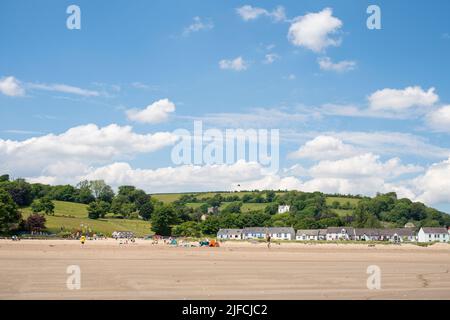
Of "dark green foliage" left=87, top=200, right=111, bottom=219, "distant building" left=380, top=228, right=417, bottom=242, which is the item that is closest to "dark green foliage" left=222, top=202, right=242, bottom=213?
"dark green foliage" left=87, top=200, right=111, bottom=219

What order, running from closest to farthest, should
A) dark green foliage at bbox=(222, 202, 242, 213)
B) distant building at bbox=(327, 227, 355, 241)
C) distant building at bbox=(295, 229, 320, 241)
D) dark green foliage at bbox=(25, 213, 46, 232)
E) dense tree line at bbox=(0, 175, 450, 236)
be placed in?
1. dark green foliage at bbox=(25, 213, 46, 232)
2. dense tree line at bbox=(0, 175, 450, 236)
3. distant building at bbox=(327, 227, 355, 241)
4. distant building at bbox=(295, 229, 320, 241)
5. dark green foliage at bbox=(222, 202, 242, 213)

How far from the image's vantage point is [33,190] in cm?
15812

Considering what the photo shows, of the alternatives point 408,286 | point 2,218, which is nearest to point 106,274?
point 408,286

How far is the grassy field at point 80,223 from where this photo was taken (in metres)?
105

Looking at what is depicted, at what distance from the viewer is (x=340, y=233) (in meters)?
134

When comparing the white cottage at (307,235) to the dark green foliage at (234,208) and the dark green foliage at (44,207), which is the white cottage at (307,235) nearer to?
the dark green foliage at (234,208)

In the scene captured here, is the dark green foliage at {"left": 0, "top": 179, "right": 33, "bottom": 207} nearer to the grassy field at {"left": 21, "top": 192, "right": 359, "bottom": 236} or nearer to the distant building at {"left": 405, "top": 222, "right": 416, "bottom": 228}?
the grassy field at {"left": 21, "top": 192, "right": 359, "bottom": 236}

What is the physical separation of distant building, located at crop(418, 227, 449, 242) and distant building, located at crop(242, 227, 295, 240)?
37286mm

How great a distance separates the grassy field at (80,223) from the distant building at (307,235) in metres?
45.0

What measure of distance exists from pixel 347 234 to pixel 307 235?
1159 centimetres

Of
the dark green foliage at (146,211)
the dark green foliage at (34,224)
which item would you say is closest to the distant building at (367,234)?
the dark green foliage at (146,211)

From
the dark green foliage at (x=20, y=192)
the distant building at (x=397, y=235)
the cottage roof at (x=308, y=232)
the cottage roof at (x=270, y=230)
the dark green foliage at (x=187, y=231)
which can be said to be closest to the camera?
the dark green foliage at (x=187, y=231)

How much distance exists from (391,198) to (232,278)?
185687mm

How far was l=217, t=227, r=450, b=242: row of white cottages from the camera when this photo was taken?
13212 centimetres
